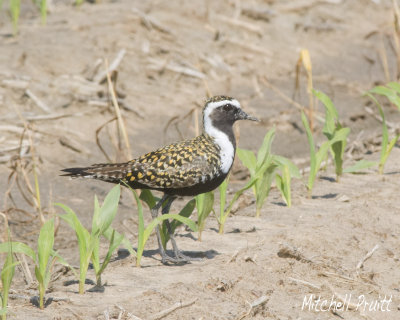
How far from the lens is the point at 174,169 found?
226 inches

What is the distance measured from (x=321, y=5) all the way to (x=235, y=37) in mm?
2902

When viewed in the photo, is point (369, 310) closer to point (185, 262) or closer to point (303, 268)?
point (303, 268)

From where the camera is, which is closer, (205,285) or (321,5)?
(205,285)

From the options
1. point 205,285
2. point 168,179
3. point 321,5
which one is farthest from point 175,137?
point 321,5

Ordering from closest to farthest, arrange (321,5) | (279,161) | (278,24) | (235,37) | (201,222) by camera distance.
A: (201,222) → (279,161) → (235,37) → (278,24) → (321,5)

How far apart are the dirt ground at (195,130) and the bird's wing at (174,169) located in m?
0.67

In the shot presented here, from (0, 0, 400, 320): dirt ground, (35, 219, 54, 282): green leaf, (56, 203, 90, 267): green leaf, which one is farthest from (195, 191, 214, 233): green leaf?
(35, 219, 54, 282): green leaf

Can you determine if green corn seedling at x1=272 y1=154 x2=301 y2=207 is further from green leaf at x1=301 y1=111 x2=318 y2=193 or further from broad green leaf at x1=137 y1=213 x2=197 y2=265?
broad green leaf at x1=137 y1=213 x2=197 y2=265

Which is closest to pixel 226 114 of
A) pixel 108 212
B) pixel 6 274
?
pixel 108 212

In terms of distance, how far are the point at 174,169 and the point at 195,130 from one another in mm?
3825

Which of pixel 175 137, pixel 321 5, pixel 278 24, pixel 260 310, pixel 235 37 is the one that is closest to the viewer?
pixel 260 310

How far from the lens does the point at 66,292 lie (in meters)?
5.04

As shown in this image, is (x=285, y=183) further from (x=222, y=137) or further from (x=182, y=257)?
(x=182, y=257)

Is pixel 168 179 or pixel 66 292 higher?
pixel 168 179
